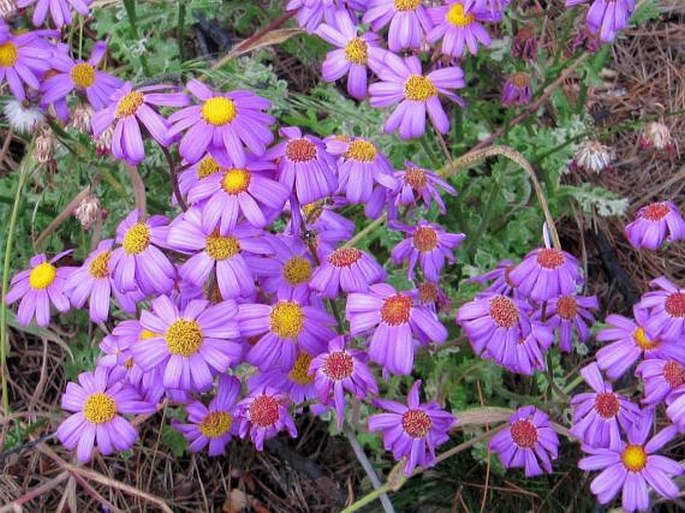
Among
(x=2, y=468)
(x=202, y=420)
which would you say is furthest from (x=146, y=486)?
(x=202, y=420)

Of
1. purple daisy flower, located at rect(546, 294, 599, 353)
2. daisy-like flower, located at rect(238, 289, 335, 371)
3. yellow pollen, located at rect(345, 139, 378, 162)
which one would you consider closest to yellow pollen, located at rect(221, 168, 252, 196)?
daisy-like flower, located at rect(238, 289, 335, 371)

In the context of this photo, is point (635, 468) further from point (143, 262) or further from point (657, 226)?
point (143, 262)

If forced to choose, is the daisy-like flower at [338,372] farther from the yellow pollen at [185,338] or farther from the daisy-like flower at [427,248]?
the daisy-like flower at [427,248]

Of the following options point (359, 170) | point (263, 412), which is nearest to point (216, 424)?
point (263, 412)

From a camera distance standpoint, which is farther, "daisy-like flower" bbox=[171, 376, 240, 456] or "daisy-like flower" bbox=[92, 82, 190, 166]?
"daisy-like flower" bbox=[171, 376, 240, 456]

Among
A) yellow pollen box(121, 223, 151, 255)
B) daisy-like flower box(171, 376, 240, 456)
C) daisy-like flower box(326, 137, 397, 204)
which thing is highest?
daisy-like flower box(326, 137, 397, 204)

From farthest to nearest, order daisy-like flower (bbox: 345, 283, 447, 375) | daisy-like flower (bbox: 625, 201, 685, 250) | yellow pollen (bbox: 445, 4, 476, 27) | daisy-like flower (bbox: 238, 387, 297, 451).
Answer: yellow pollen (bbox: 445, 4, 476, 27) < daisy-like flower (bbox: 625, 201, 685, 250) < daisy-like flower (bbox: 238, 387, 297, 451) < daisy-like flower (bbox: 345, 283, 447, 375)

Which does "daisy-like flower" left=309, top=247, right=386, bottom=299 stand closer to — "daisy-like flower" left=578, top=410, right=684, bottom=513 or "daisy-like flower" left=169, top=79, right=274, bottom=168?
"daisy-like flower" left=169, top=79, right=274, bottom=168
